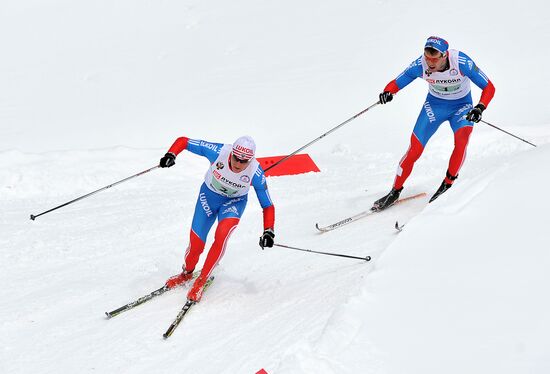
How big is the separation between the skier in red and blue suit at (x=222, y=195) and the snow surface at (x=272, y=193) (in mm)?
340

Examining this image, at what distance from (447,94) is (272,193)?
2.95 metres

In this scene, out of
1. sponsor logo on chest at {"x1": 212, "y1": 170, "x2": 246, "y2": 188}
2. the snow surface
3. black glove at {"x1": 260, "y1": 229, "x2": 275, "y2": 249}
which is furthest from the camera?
sponsor logo on chest at {"x1": 212, "y1": 170, "x2": 246, "y2": 188}

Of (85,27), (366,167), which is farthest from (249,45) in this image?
(366,167)

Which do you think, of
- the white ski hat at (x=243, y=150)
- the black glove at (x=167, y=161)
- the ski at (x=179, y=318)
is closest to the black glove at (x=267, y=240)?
the white ski hat at (x=243, y=150)

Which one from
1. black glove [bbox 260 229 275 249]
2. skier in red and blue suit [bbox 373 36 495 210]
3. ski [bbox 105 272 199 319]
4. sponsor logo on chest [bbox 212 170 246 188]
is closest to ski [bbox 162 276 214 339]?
ski [bbox 105 272 199 319]

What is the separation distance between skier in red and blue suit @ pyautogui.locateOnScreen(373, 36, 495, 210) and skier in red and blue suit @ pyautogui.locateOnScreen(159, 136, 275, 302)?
2117 mm

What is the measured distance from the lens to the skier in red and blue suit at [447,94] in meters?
6.52

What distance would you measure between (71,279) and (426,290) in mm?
4014

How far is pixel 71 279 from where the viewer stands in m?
6.38

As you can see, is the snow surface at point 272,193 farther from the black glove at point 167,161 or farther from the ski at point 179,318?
the black glove at point 167,161

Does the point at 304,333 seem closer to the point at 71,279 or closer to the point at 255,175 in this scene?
the point at 255,175

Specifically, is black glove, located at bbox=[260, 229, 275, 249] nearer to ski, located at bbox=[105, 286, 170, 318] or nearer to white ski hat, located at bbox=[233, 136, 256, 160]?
white ski hat, located at bbox=[233, 136, 256, 160]

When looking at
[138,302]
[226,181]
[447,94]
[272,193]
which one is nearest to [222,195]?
[226,181]

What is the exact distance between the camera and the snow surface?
335 cm
